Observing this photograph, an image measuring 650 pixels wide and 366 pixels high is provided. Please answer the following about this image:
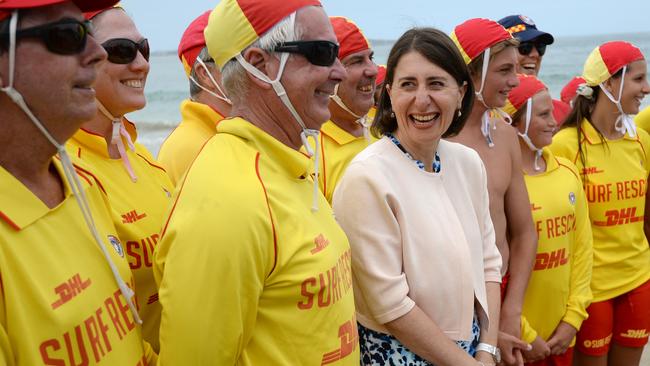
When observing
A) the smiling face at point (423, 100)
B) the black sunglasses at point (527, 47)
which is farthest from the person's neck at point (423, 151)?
the black sunglasses at point (527, 47)

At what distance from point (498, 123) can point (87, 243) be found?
2.63 meters

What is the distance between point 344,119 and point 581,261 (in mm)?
1644

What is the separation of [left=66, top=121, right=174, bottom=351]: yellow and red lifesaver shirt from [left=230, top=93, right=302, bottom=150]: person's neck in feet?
1.79

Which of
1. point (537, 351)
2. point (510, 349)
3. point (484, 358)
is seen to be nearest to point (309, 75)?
point (484, 358)

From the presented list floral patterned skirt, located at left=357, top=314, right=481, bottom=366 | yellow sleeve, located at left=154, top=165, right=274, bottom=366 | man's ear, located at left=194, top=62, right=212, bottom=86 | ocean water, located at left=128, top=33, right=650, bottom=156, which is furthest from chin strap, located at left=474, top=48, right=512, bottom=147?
ocean water, located at left=128, top=33, right=650, bottom=156

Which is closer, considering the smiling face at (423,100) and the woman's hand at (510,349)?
the smiling face at (423,100)

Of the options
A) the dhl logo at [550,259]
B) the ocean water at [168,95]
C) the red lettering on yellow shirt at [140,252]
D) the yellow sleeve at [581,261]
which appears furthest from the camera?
the ocean water at [168,95]

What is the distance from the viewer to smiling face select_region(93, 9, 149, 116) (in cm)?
262

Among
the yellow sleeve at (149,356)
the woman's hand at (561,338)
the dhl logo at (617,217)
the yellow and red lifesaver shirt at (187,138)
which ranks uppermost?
the yellow and red lifesaver shirt at (187,138)

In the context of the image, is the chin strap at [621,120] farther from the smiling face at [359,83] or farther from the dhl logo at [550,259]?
the smiling face at [359,83]

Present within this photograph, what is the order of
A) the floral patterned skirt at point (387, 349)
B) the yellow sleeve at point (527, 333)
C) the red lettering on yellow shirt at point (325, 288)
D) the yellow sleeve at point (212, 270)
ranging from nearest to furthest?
the yellow sleeve at point (212, 270) → the red lettering on yellow shirt at point (325, 288) → the floral patterned skirt at point (387, 349) → the yellow sleeve at point (527, 333)

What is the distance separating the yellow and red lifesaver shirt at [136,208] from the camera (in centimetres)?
237

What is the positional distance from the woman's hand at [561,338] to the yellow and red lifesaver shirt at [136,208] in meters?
2.39

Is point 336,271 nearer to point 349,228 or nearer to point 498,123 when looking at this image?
point 349,228
